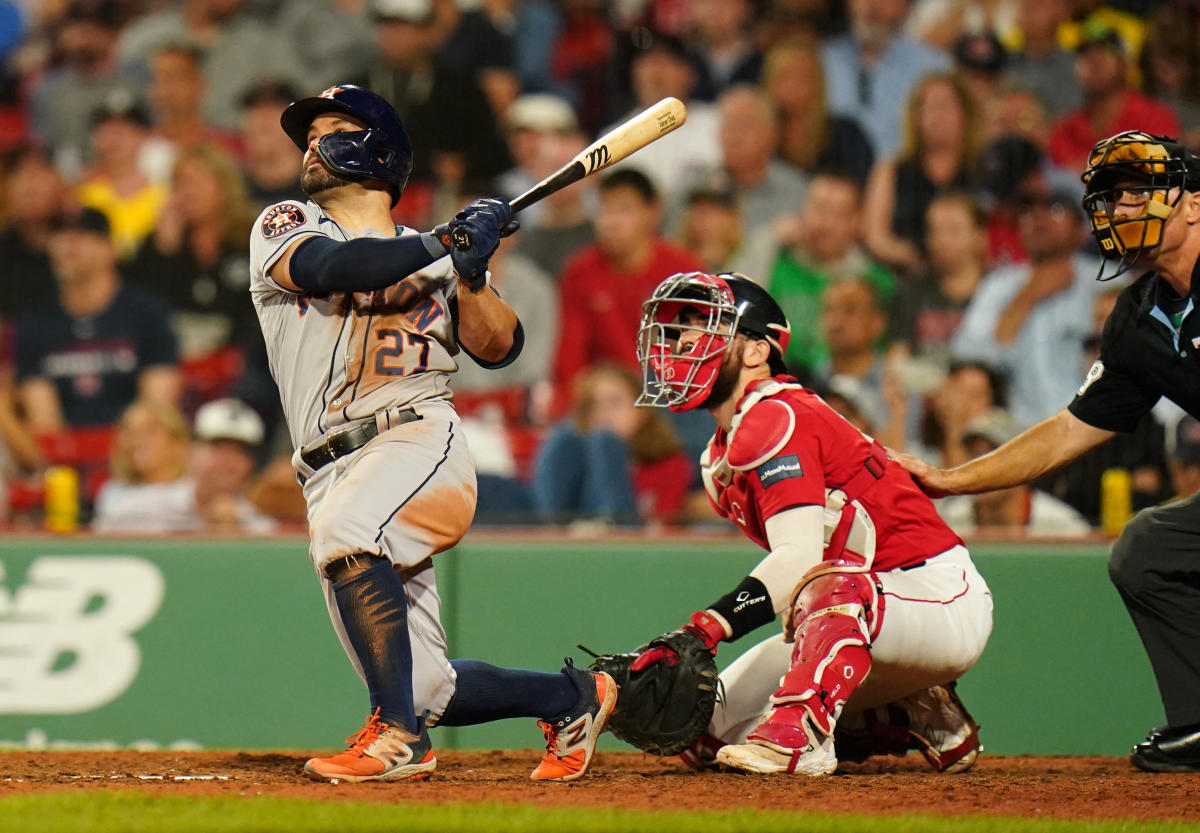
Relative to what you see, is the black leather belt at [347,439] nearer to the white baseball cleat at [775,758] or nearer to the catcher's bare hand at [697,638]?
the catcher's bare hand at [697,638]

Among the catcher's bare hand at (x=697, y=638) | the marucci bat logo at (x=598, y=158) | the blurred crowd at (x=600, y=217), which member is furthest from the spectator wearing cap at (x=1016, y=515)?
the marucci bat logo at (x=598, y=158)

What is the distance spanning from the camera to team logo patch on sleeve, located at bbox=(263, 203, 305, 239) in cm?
345

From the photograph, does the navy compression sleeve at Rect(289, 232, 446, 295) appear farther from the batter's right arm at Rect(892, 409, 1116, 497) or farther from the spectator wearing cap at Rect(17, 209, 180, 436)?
the spectator wearing cap at Rect(17, 209, 180, 436)

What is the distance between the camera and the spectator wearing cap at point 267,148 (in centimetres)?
790

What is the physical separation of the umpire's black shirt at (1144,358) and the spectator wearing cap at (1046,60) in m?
3.30

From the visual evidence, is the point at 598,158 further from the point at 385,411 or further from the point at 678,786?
the point at 678,786

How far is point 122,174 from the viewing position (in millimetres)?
8414

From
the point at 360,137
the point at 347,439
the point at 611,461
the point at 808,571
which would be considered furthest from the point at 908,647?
the point at 611,461

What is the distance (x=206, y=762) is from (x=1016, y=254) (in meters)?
4.60

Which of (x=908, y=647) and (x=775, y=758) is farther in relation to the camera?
(x=908, y=647)

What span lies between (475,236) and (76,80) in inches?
257

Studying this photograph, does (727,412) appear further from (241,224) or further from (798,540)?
(241,224)

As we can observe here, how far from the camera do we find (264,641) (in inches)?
210

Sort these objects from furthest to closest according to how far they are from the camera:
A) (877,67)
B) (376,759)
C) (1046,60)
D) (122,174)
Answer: (122,174) < (877,67) < (1046,60) < (376,759)
